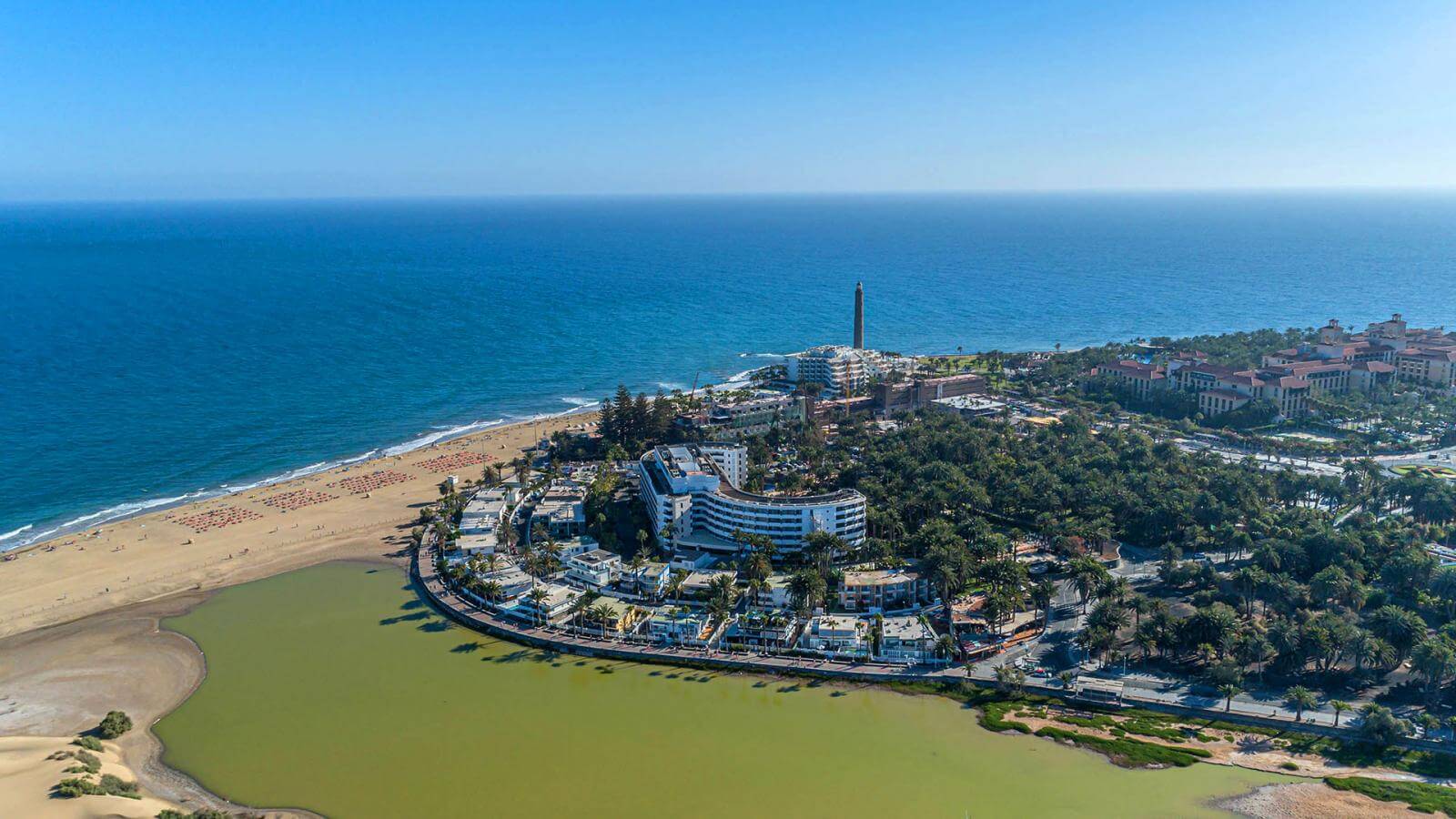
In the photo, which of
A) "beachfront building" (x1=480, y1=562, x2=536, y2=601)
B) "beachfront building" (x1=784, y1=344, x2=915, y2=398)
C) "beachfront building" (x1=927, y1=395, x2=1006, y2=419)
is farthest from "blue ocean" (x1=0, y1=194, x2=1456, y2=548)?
"beachfront building" (x1=480, y1=562, x2=536, y2=601)

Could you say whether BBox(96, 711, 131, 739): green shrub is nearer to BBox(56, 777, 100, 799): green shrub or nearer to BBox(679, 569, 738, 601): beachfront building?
BBox(56, 777, 100, 799): green shrub

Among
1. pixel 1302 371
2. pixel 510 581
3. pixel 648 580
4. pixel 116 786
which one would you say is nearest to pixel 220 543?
pixel 510 581

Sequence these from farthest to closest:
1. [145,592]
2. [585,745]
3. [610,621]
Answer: [145,592] < [610,621] < [585,745]

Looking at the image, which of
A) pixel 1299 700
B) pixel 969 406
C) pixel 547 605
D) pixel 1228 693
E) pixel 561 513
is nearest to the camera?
pixel 1299 700

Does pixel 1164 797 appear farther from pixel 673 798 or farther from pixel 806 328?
pixel 806 328

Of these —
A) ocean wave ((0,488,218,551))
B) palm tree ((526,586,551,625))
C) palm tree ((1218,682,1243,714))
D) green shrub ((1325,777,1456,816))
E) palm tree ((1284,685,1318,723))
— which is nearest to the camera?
green shrub ((1325,777,1456,816))

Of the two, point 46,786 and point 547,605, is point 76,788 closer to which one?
point 46,786

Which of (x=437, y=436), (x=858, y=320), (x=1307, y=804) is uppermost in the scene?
(x=858, y=320)
